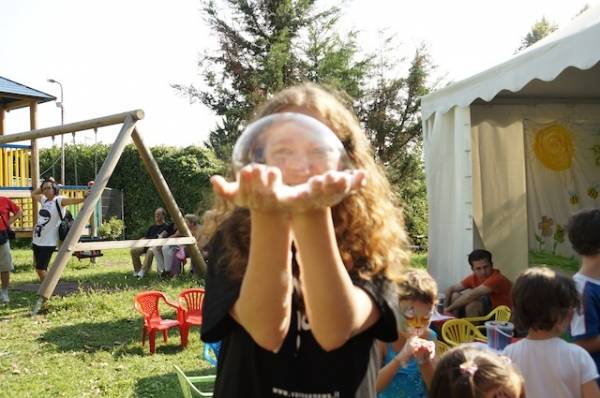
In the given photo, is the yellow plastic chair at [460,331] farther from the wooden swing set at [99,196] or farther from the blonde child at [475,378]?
the wooden swing set at [99,196]

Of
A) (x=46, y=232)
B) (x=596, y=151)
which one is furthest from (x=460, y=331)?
(x=46, y=232)

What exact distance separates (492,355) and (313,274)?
1283mm

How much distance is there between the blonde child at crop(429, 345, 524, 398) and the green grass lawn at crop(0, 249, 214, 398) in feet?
11.0

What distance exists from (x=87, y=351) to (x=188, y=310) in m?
1.08

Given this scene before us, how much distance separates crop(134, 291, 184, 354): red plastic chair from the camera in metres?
6.07

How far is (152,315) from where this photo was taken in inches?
247

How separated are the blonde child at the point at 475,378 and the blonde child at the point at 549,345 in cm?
40

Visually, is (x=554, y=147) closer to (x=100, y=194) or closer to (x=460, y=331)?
(x=460, y=331)

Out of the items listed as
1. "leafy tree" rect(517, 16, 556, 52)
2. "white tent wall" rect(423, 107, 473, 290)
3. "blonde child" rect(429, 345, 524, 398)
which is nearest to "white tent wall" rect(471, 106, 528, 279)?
"white tent wall" rect(423, 107, 473, 290)

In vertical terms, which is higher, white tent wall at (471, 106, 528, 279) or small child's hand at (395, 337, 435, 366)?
white tent wall at (471, 106, 528, 279)

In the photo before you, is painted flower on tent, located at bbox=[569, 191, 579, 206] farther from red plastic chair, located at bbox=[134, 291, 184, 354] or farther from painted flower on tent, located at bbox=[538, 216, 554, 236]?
red plastic chair, located at bbox=[134, 291, 184, 354]

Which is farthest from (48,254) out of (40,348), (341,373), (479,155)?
(341,373)

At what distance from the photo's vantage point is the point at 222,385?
1.18 metres

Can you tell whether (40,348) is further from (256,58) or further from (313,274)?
(256,58)
